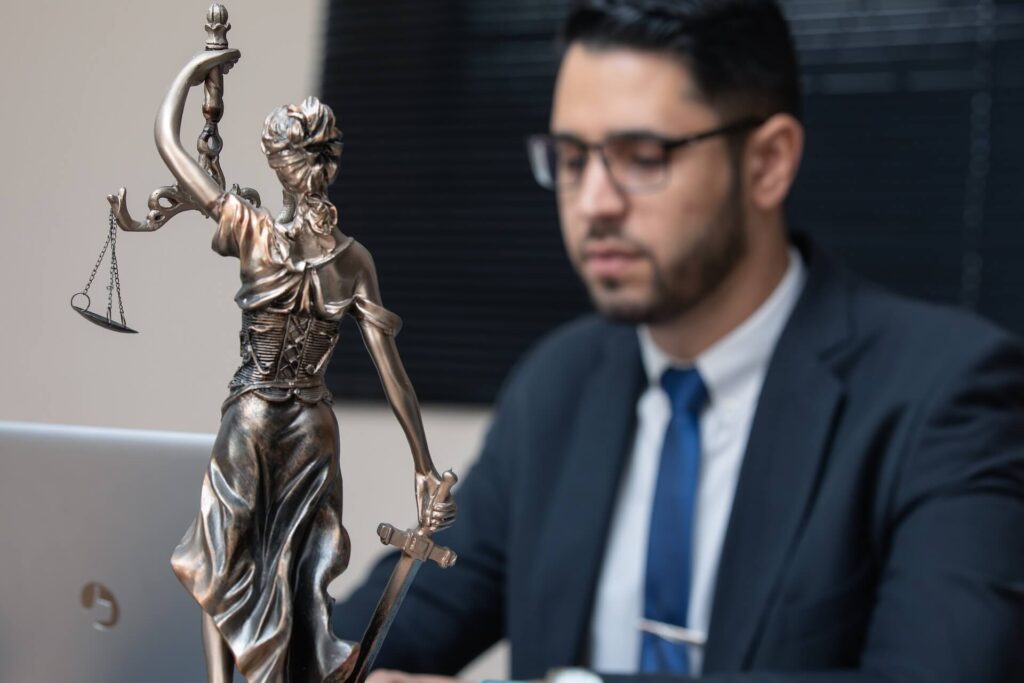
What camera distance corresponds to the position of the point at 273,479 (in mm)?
564

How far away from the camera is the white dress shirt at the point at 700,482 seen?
167 cm

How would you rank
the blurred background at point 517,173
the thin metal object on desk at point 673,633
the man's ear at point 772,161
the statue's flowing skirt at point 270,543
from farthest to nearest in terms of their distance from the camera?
the blurred background at point 517,173 → the man's ear at point 772,161 → the thin metal object on desk at point 673,633 → the statue's flowing skirt at point 270,543

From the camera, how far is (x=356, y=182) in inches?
111

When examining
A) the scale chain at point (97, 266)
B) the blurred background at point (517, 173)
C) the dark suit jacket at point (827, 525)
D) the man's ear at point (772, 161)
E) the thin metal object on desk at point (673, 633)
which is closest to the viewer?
the scale chain at point (97, 266)

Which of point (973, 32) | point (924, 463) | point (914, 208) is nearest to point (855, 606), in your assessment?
point (924, 463)

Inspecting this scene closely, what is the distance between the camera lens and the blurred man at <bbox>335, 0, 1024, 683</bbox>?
1.54 meters

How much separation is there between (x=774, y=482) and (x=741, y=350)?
0.70 ft

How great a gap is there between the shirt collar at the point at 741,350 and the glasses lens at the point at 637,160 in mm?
247

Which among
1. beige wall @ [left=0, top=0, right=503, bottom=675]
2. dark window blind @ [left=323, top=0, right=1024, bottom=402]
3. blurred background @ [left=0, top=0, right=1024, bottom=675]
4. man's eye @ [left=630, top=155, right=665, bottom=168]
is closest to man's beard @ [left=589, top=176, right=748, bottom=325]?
man's eye @ [left=630, top=155, right=665, bottom=168]

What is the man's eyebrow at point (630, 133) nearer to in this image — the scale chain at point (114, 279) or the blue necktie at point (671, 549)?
the blue necktie at point (671, 549)

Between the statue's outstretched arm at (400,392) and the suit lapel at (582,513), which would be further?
the suit lapel at (582,513)

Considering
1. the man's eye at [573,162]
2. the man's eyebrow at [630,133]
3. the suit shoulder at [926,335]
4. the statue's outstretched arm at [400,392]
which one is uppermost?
the man's eyebrow at [630,133]

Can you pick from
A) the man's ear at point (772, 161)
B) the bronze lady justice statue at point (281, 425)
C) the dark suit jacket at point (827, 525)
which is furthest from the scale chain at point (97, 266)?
the man's ear at point (772, 161)

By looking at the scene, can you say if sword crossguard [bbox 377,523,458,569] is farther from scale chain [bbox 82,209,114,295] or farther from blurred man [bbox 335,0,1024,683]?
blurred man [bbox 335,0,1024,683]
